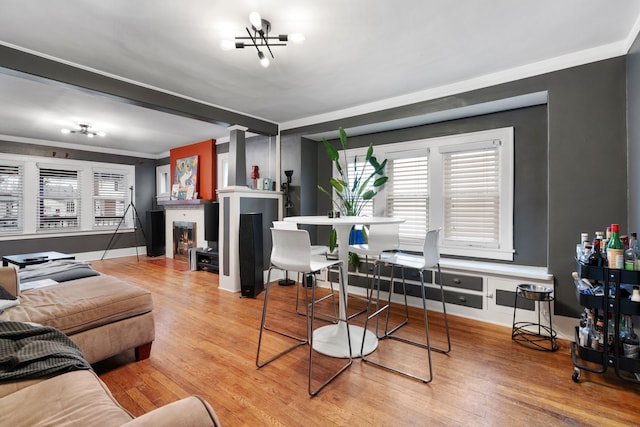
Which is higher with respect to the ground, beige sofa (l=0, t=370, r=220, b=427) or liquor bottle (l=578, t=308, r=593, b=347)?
beige sofa (l=0, t=370, r=220, b=427)

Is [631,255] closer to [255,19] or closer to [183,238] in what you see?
[255,19]

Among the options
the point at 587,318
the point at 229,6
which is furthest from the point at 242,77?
the point at 587,318

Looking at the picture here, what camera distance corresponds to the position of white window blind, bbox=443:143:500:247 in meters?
3.37

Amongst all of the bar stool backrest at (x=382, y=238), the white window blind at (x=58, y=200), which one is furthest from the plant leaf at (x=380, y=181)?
the white window blind at (x=58, y=200)

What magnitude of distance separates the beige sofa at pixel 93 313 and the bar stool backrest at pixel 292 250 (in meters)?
1.13

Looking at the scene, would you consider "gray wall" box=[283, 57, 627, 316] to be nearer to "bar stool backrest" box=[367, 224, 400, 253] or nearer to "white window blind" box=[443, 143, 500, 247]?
"white window blind" box=[443, 143, 500, 247]

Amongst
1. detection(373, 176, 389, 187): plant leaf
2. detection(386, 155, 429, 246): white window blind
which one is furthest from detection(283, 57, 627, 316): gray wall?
detection(373, 176, 389, 187): plant leaf

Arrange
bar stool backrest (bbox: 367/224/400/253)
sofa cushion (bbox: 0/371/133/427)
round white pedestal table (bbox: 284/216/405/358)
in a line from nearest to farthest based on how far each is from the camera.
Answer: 1. sofa cushion (bbox: 0/371/133/427)
2. round white pedestal table (bbox: 284/216/405/358)
3. bar stool backrest (bbox: 367/224/400/253)

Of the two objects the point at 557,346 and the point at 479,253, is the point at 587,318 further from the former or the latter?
the point at 479,253

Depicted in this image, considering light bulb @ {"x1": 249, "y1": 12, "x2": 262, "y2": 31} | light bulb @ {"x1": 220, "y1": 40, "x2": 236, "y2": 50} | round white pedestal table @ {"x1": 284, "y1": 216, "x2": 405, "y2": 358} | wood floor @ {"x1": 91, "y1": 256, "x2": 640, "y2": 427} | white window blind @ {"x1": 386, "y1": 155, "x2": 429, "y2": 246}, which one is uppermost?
light bulb @ {"x1": 249, "y1": 12, "x2": 262, "y2": 31}

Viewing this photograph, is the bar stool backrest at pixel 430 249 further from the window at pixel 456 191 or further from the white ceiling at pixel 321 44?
the white ceiling at pixel 321 44

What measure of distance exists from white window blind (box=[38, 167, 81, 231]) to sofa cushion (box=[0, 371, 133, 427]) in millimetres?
6636

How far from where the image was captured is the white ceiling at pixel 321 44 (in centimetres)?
202

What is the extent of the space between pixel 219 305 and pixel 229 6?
9.91ft
